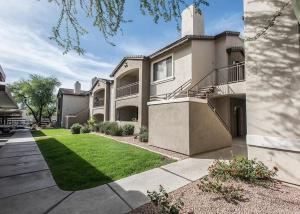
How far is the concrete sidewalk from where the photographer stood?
430cm

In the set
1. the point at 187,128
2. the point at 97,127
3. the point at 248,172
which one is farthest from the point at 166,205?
the point at 97,127

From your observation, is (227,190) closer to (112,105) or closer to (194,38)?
(194,38)

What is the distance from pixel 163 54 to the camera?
1630 cm

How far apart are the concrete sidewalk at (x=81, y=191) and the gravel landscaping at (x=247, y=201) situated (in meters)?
0.48

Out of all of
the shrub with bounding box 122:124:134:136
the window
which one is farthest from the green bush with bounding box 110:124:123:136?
the window

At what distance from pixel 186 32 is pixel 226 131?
29.7 ft

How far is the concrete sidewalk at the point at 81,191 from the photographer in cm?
430

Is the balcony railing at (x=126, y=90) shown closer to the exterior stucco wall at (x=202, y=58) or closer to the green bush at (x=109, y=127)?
the green bush at (x=109, y=127)

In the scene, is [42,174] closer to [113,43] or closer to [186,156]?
[113,43]

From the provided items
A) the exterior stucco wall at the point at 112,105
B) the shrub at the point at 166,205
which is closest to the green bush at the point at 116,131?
the exterior stucco wall at the point at 112,105

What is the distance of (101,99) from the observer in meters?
29.1

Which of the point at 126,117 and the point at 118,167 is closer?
the point at 118,167

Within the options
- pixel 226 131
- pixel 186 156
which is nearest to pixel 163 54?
pixel 226 131

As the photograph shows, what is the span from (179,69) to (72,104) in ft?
94.7
